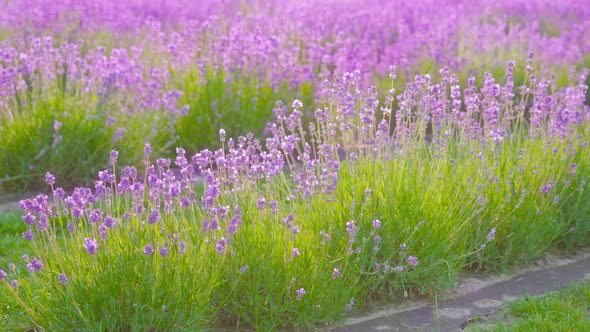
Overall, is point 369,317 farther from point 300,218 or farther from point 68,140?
point 68,140

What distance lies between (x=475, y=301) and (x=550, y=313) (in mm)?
470

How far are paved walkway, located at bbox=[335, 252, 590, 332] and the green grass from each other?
112 mm

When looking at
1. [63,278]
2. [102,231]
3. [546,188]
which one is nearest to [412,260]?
[546,188]

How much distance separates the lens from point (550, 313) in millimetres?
4152

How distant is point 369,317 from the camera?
424 centimetres

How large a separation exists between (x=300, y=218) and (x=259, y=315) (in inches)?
24.8

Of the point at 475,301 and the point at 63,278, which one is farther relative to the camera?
the point at 475,301

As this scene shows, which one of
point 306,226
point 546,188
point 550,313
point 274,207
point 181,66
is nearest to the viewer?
point 274,207

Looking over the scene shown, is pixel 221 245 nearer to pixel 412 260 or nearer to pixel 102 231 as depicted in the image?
pixel 102 231

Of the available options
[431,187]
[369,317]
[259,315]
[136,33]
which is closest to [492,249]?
[431,187]

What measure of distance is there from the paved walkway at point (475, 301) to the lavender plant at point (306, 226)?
0.39 feet

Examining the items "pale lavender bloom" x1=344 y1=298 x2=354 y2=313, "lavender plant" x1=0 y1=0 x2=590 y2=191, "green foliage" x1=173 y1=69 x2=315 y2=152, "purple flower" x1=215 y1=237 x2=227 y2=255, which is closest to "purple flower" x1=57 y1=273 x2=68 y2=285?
"purple flower" x1=215 y1=237 x2=227 y2=255

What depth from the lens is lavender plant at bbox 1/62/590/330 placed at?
3566mm

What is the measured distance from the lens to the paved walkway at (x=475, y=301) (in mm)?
4152
